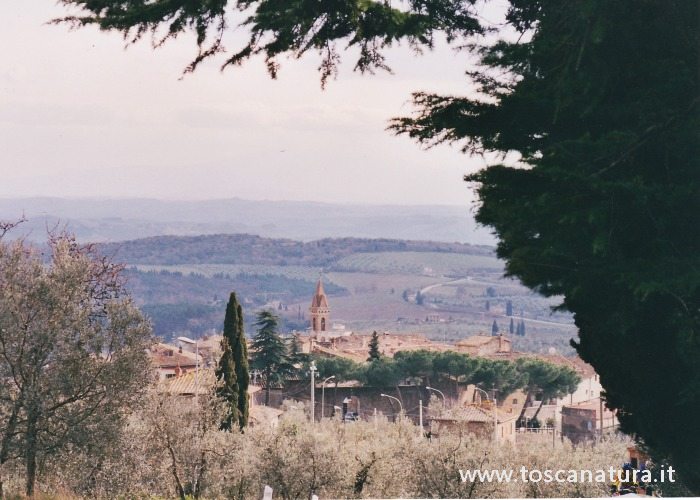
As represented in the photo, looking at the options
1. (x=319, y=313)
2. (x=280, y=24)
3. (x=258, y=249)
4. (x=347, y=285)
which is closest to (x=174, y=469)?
(x=280, y=24)

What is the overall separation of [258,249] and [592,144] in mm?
142783

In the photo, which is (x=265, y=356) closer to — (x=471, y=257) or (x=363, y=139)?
(x=363, y=139)

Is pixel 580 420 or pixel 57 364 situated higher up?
pixel 57 364

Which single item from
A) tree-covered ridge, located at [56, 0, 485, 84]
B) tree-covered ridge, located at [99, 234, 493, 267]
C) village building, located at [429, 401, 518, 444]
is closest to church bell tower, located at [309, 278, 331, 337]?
tree-covered ridge, located at [99, 234, 493, 267]

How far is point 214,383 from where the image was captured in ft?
40.0

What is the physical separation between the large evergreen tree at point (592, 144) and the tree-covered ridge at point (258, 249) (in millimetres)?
106109

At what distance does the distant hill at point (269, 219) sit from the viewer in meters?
124

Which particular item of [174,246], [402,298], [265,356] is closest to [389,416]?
[265,356]

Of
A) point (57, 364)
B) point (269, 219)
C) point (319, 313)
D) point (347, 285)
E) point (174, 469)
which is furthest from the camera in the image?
point (269, 219)

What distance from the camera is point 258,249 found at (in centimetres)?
14712

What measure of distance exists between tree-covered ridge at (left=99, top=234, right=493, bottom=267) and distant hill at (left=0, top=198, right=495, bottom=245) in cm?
313

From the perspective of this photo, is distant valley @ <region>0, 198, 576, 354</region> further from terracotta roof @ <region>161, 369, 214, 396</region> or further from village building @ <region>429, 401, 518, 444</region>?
terracotta roof @ <region>161, 369, 214, 396</region>

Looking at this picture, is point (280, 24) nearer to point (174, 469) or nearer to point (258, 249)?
point (174, 469)

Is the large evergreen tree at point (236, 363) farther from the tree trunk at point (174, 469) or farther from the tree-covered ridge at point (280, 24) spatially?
the tree-covered ridge at point (280, 24)
